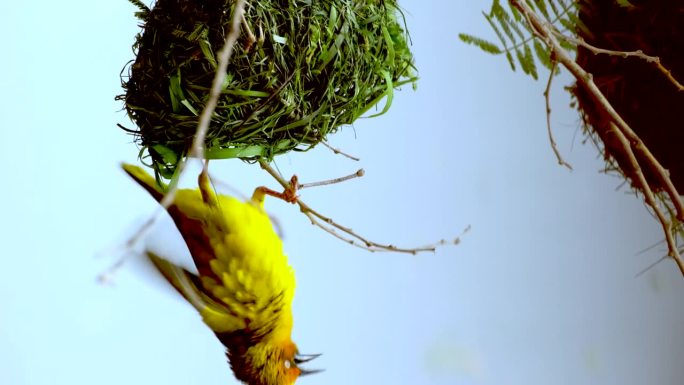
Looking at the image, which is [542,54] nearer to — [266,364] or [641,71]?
[641,71]

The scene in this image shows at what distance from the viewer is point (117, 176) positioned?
81 cm

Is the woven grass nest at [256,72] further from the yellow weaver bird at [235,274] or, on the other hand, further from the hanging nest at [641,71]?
the hanging nest at [641,71]

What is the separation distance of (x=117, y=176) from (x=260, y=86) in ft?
1.29

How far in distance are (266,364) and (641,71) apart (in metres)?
0.41

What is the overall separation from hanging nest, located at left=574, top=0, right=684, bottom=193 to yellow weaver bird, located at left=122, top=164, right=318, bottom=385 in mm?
316

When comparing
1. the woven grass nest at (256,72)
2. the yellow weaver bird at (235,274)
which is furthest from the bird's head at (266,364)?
the woven grass nest at (256,72)

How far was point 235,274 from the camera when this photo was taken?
56 centimetres

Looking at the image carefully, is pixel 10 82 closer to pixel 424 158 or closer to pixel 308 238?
pixel 308 238

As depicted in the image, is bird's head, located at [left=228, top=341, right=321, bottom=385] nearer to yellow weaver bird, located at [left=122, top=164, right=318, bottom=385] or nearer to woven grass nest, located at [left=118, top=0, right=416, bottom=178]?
yellow weaver bird, located at [left=122, top=164, right=318, bottom=385]

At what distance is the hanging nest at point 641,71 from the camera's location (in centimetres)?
64

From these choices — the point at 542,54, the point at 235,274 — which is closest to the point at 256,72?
the point at 235,274

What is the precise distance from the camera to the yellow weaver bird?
0.56 meters

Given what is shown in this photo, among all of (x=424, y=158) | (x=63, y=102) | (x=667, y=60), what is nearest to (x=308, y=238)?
(x=424, y=158)

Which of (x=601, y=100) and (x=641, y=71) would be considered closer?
(x=601, y=100)
